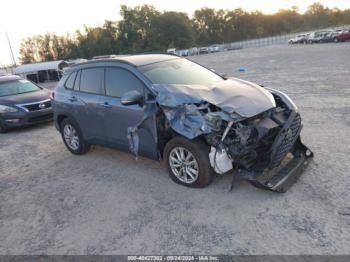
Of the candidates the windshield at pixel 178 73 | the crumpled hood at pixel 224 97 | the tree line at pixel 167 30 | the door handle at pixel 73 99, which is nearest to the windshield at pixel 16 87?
the door handle at pixel 73 99

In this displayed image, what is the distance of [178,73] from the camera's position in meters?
5.39

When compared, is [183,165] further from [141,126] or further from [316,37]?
[316,37]

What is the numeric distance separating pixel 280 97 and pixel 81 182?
10.9ft

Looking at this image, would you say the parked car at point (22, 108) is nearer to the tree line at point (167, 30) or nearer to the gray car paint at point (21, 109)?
the gray car paint at point (21, 109)

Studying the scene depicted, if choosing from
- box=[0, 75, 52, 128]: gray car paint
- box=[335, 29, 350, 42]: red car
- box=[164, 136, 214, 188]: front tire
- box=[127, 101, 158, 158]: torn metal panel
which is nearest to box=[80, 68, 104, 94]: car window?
box=[127, 101, 158, 158]: torn metal panel

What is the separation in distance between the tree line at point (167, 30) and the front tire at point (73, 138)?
70.4 meters

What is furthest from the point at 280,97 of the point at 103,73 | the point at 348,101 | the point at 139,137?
the point at 348,101

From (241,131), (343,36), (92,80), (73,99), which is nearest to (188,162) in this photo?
(241,131)

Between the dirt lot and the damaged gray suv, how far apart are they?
0.94 feet

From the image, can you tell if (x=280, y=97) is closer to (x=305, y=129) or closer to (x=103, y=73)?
(x=305, y=129)

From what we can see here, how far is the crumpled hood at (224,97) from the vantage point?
4.27 meters

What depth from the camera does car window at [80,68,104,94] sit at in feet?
18.7

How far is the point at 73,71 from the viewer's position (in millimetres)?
6418

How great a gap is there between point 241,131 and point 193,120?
2.02 feet
